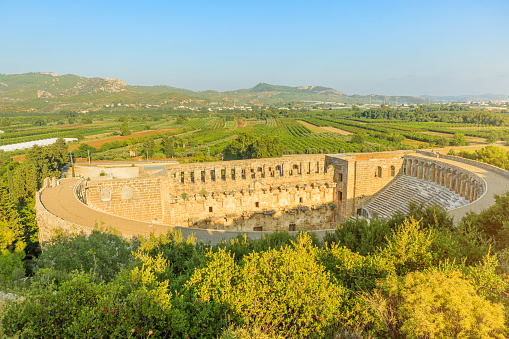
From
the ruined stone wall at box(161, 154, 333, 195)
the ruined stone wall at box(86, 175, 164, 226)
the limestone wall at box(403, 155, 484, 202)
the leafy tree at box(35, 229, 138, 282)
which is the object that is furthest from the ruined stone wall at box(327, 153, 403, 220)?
the leafy tree at box(35, 229, 138, 282)

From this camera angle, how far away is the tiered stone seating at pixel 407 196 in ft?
60.2

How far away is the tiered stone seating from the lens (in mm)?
18345

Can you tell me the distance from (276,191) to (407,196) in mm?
8238

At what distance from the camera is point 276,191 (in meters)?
19.3

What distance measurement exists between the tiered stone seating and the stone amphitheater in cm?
5

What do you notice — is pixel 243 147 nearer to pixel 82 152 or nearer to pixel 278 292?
pixel 82 152

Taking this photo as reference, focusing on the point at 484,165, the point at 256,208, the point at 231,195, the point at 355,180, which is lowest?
the point at 256,208

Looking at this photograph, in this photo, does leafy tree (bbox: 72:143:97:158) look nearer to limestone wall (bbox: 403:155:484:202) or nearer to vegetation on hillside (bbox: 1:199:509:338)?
limestone wall (bbox: 403:155:484:202)

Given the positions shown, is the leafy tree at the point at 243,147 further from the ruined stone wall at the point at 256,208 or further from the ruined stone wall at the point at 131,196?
the ruined stone wall at the point at 131,196

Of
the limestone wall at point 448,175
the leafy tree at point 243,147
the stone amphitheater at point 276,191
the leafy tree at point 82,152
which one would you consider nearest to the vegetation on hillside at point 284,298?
the stone amphitheater at point 276,191

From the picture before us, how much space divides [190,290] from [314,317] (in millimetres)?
2778

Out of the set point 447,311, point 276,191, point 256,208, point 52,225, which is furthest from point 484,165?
point 52,225

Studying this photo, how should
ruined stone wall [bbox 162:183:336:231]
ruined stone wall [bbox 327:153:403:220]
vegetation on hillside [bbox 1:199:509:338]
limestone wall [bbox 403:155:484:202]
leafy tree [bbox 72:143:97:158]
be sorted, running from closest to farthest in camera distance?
1. vegetation on hillside [bbox 1:199:509:338]
2. limestone wall [bbox 403:155:484:202]
3. ruined stone wall [bbox 162:183:336:231]
4. ruined stone wall [bbox 327:153:403:220]
5. leafy tree [bbox 72:143:97:158]

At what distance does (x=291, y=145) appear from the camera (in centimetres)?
5847
